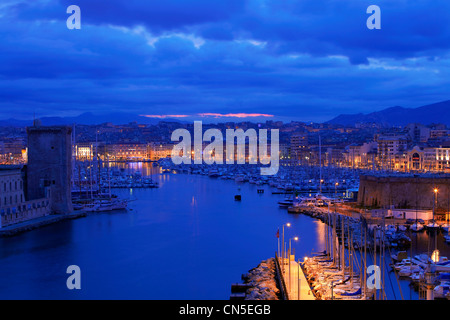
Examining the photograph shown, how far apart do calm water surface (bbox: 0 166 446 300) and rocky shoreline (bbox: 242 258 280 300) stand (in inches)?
12.4

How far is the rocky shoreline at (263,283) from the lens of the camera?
4.94 m

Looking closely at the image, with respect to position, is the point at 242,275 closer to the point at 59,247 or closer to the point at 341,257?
the point at 341,257

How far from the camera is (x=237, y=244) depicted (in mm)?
8695

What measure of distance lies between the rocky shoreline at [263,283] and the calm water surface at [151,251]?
32cm

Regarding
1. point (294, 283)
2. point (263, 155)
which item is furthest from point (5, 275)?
point (263, 155)

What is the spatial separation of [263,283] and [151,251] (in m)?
3.00

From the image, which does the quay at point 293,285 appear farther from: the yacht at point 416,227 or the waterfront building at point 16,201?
the waterfront building at point 16,201

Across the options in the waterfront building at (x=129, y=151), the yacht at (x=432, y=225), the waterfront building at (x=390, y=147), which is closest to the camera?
the yacht at (x=432, y=225)

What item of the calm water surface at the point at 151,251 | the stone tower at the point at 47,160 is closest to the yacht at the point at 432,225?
the calm water surface at the point at 151,251
